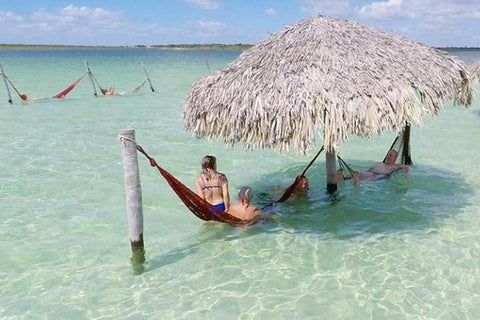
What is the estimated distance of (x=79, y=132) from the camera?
12.7 meters

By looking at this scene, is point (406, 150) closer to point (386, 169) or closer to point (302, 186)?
point (386, 169)

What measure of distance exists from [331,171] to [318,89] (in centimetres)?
200

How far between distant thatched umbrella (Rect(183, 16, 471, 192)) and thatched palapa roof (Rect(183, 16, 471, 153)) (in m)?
0.01

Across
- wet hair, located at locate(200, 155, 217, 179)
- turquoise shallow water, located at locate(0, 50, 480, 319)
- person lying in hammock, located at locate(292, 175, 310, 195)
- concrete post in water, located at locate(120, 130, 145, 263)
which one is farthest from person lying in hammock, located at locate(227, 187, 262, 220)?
concrete post in water, located at locate(120, 130, 145, 263)

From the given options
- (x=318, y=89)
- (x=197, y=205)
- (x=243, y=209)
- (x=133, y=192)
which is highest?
(x=318, y=89)

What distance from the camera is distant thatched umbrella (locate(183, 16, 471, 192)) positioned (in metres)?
5.00

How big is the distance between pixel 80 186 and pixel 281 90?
4.29 metres

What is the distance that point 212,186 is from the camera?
18.9 ft

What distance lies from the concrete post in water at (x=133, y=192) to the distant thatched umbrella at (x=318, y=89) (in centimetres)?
117

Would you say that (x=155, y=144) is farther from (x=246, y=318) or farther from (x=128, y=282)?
(x=246, y=318)

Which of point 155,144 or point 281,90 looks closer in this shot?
point 281,90

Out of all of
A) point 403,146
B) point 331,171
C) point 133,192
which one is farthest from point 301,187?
point 133,192

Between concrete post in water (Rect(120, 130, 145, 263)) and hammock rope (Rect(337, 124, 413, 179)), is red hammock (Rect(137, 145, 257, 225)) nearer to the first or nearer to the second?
concrete post in water (Rect(120, 130, 145, 263))

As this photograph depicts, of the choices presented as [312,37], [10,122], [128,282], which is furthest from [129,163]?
[10,122]
